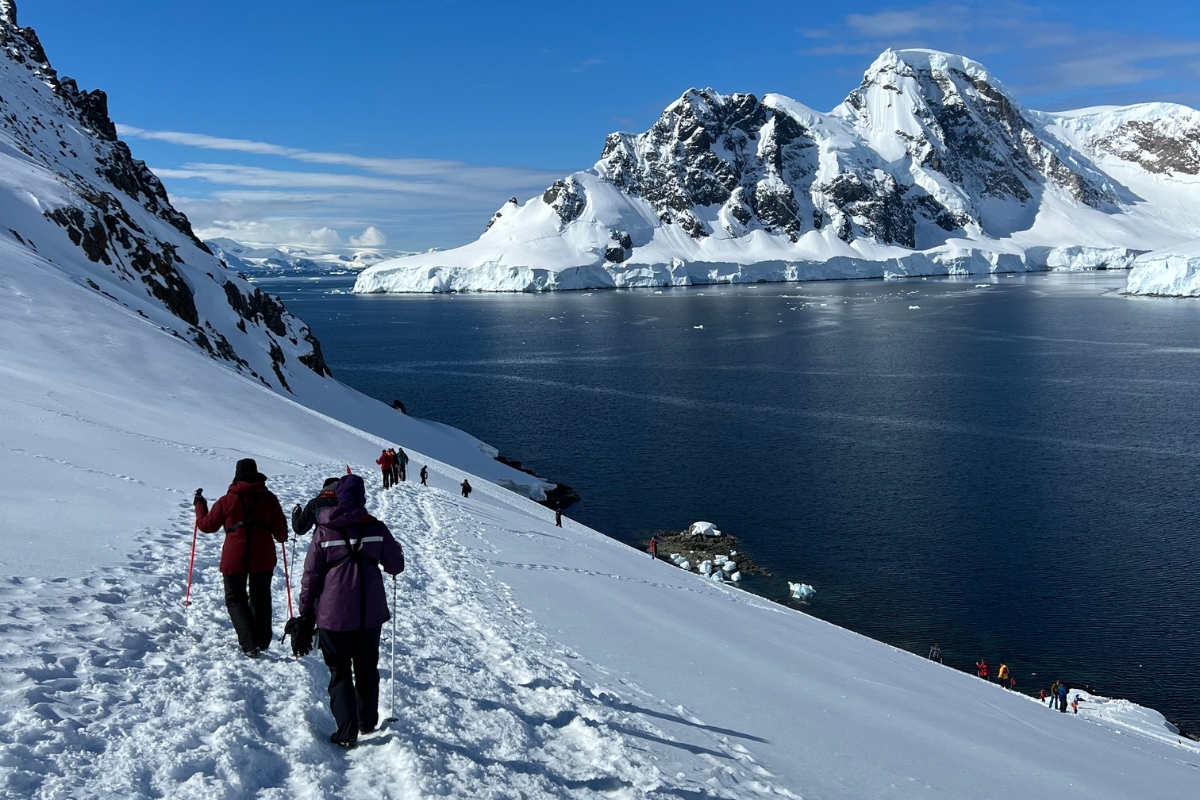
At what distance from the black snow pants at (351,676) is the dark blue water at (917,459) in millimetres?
27489

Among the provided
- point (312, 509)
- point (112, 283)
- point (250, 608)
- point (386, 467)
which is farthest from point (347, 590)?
point (112, 283)

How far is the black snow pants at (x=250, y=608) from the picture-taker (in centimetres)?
864

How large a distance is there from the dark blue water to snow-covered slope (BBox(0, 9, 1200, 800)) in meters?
9.37

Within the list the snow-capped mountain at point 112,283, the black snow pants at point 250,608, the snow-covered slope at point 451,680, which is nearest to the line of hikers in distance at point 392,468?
the snow-covered slope at point 451,680

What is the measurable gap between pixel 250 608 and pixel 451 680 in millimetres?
2368

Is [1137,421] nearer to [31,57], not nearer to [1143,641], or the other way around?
[1143,641]

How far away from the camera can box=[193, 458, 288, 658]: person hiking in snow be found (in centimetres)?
858

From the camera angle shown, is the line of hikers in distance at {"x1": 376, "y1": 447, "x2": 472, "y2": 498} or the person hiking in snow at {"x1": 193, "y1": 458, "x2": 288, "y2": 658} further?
the line of hikers in distance at {"x1": 376, "y1": 447, "x2": 472, "y2": 498}

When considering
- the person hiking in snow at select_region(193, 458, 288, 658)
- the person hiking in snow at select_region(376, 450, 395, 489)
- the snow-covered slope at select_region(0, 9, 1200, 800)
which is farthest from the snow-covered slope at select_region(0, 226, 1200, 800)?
the person hiking in snow at select_region(376, 450, 395, 489)

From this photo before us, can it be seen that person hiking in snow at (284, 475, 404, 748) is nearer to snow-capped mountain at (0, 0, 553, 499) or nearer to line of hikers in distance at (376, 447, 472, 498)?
line of hikers in distance at (376, 447, 472, 498)

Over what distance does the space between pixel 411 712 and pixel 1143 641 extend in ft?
105

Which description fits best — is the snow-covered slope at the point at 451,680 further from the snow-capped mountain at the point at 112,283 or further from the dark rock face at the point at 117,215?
the dark rock face at the point at 117,215

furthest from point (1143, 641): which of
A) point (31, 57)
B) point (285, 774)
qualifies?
point (31, 57)

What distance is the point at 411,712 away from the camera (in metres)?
8.28
